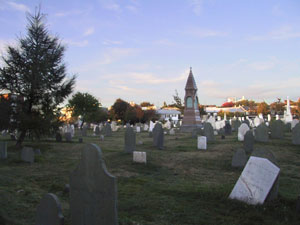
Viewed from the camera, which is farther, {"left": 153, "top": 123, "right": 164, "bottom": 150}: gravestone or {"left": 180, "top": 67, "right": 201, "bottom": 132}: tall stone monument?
{"left": 180, "top": 67, "right": 201, "bottom": 132}: tall stone monument

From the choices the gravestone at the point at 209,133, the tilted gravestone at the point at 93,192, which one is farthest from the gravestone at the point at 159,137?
the tilted gravestone at the point at 93,192

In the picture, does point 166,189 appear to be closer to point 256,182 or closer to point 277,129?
point 256,182

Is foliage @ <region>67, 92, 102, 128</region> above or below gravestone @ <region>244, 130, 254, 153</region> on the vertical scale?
above

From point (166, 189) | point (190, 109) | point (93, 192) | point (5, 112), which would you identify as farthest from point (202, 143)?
point (190, 109)

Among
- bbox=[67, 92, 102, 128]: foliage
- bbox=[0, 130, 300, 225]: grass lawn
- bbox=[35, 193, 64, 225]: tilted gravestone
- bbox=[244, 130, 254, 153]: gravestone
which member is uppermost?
bbox=[67, 92, 102, 128]: foliage

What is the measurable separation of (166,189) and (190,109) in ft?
77.6

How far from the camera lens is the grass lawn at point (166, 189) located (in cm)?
477

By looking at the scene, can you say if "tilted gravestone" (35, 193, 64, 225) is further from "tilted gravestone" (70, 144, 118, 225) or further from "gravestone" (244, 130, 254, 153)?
"gravestone" (244, 130, 254, 153)

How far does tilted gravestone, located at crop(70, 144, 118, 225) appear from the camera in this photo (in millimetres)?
3973

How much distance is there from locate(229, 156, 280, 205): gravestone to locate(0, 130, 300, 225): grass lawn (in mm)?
202

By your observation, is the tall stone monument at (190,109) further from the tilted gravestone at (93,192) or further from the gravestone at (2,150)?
the tilted gravestone at (93,192)

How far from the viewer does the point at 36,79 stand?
14945mm

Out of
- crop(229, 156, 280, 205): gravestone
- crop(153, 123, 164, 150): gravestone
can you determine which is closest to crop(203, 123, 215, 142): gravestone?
crop(153, 123, 164, 150): gravestone

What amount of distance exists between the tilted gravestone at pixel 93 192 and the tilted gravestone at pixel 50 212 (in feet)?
1.33
